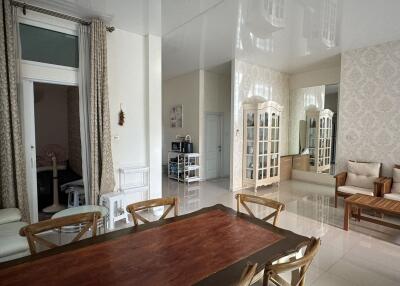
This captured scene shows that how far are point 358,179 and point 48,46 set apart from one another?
533cm

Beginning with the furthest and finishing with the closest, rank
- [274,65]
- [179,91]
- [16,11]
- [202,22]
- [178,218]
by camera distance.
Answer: [179,91] → [274,65] → [202,22] → [16,11] → [178,218]

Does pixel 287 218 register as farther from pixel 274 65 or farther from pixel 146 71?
pixel 274 65

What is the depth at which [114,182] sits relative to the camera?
11.0 feet

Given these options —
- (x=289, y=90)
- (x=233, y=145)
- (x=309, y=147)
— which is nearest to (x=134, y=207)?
(x=233, y=145)

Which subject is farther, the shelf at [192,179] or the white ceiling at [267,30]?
the shelf at [192,179]

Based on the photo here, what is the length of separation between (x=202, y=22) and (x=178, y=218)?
279 centimetres

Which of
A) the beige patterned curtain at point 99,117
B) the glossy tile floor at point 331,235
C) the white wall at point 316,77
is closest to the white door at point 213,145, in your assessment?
the glossy tile floor at point 331,235

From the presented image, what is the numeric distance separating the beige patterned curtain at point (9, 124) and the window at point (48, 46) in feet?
0.78

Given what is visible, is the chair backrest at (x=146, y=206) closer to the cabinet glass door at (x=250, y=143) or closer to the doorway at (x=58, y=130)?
the doorway at (x=58, y=130)

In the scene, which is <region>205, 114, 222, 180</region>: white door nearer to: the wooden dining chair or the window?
the window

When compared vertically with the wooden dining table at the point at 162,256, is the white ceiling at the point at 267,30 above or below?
above

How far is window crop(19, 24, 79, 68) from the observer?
110 inches

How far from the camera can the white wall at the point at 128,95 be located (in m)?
3.42

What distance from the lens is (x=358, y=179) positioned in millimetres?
4117
